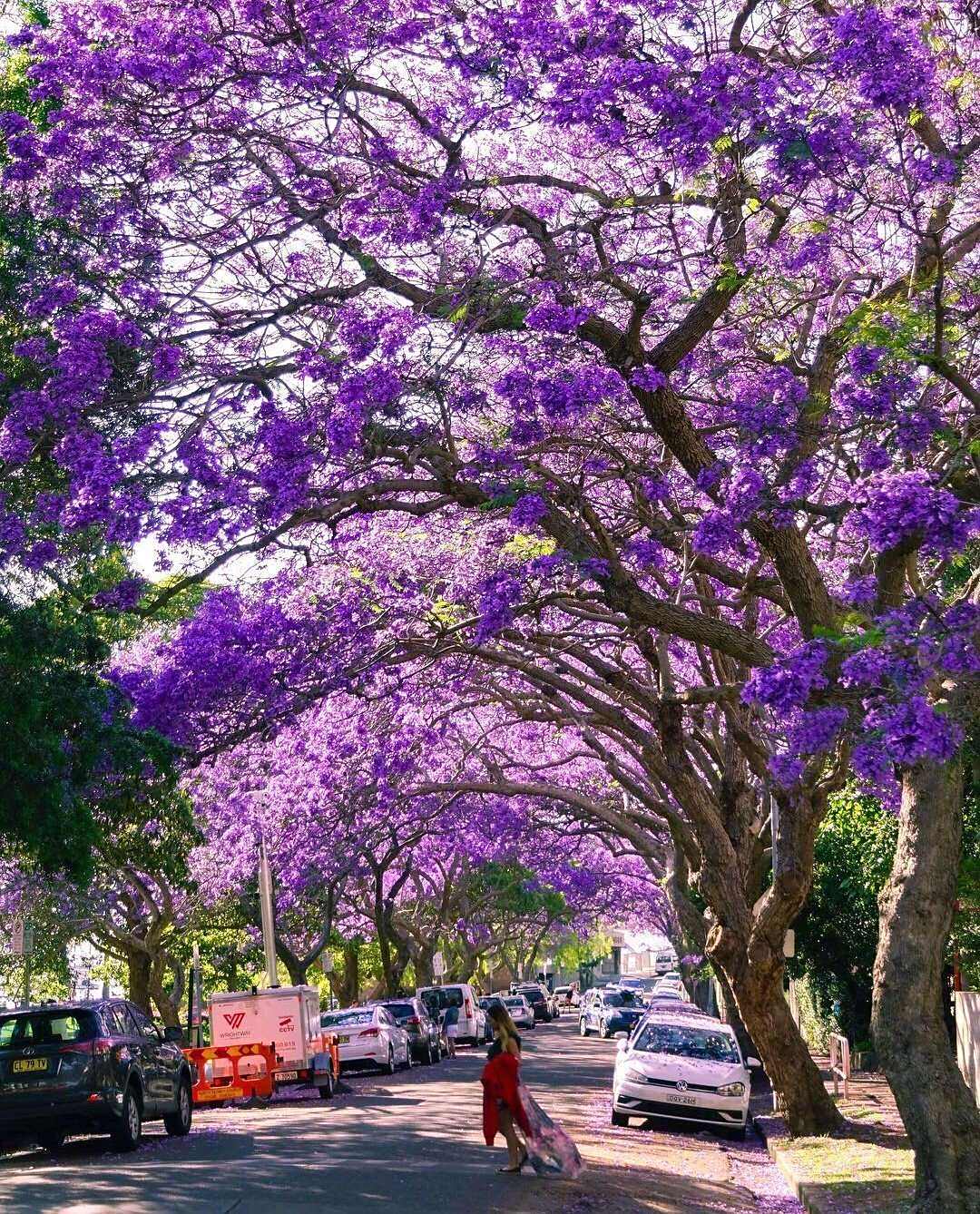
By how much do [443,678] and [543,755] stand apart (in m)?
10.0

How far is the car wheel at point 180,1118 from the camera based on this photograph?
18.2 meters

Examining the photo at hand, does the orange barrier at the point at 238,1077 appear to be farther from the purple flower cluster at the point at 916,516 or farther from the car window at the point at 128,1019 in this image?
the purple flower cluster at the point at 916,516

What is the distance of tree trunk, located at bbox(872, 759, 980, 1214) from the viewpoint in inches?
411

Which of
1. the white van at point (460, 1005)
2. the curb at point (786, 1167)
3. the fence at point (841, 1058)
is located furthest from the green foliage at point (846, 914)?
the white van at point (460, 1005)

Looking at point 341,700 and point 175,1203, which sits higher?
point 341,700

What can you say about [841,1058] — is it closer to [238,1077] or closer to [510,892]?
[238,1077]

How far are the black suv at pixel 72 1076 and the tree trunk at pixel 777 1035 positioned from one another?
7049 millimetres

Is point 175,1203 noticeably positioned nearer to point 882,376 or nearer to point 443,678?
point 882,376

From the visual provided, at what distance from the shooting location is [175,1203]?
1144cm

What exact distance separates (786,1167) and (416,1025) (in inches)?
764

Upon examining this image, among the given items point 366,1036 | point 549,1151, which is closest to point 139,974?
point 366,1036

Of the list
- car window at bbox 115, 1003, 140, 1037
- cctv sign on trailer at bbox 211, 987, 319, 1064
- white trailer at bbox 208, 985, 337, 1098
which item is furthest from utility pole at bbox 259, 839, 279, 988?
car window at bbox 115, 1003, 140, 1037

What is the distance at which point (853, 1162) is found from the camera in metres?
15.2

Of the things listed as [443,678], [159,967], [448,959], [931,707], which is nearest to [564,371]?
[931,707]
